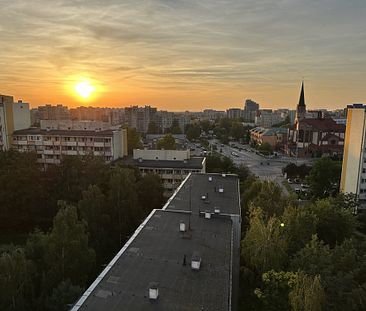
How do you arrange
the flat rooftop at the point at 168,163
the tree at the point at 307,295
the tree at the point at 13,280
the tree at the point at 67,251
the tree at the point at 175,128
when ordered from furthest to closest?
the tree at the point at 175,128 → the flat rooftop at the point at 168,163 → the tree at the point at 67,251 → the tree at the point at 13,280 → the tree at the point at 307,295

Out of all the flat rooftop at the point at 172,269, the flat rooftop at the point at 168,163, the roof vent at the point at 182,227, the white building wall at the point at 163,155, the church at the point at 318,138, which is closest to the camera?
the flat rooftop at the point at 172,269

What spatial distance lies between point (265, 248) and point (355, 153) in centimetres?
3100

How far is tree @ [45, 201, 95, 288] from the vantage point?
838 inches

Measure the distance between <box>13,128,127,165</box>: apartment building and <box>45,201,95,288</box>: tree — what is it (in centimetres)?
3236

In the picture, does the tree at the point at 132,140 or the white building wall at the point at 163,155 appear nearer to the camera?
the white building wall at the point at 163,155

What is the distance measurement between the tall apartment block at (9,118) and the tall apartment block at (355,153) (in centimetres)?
5369

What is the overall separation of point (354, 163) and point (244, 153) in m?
57.1

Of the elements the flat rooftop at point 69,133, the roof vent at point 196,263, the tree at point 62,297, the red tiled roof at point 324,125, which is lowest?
the tree at point 62,297

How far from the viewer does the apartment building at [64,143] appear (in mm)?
54406

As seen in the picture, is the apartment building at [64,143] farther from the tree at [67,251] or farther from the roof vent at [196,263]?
the roof vent at [196,263]

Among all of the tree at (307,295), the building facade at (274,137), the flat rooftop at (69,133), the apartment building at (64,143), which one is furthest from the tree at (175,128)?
the tree at (307,295)

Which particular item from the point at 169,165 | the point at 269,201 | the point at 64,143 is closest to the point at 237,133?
the point at 64,143

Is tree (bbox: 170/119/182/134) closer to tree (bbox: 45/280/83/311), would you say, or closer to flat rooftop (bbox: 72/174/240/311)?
flat rooftop (bbox: 72/174/240/311)

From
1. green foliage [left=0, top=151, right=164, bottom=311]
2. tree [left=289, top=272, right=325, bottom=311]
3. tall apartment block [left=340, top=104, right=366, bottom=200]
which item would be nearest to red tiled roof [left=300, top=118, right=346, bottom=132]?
tall apartment block [left=340, top=104, right=366, bottom=200]
